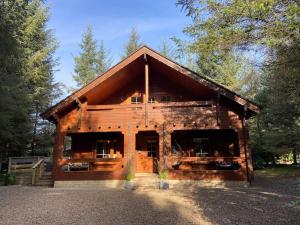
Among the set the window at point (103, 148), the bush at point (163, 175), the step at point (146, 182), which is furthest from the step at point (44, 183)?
the bush at point (163, 175)

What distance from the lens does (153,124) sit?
1333 centimetres

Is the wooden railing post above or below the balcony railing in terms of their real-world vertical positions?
below

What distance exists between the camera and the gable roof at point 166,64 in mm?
12562

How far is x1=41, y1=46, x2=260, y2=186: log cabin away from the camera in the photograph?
12867 millimetres

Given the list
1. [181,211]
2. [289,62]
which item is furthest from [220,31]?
[181,211]

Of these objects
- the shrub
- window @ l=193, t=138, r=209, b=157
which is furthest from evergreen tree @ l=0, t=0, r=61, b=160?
window @ l=193, t=138, r=209, b=157

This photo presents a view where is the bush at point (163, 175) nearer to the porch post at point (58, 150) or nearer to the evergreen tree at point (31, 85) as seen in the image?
the porch post at point (58, 150)

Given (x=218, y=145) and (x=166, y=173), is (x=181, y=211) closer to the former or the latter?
(x=166, y=173)

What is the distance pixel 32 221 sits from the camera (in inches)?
260

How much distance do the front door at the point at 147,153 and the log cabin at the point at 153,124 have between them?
0.18ft

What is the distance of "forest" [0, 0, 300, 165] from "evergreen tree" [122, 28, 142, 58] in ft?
0.41

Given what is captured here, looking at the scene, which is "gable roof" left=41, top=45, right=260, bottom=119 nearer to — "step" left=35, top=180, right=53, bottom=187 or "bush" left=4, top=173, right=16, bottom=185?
"step" left=35, top=180, right=53, bottom=187

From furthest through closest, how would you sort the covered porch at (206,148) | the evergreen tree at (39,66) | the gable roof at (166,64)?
the evergreen tree at (39,66) → the covered porch at (206,148) → the gable roof at (166,64)

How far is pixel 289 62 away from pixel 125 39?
101ft
